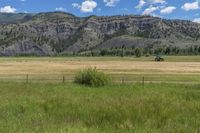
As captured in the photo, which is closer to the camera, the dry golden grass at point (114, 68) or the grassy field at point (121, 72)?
the grassy field at point (121, 72)

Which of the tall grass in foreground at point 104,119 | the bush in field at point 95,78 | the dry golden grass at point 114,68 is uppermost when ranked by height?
the tall grass in foreground at point 104,119

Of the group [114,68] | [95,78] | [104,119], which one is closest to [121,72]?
[114,68]

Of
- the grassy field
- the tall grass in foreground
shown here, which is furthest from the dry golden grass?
the tall grass in foreground

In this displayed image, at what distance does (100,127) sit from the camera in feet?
38.6

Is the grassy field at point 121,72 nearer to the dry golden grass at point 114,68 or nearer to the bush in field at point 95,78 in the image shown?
the dry golden grass at point 114,68

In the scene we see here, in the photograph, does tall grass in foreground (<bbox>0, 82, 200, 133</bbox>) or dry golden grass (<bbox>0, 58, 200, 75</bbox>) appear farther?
dry golden grass (<bbox>0, 58, 200, 75</bbox>)

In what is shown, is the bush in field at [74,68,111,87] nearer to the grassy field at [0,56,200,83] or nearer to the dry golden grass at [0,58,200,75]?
the grassy field at [0,56,200,83]

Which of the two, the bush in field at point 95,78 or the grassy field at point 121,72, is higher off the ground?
the bush in field at point 95,78

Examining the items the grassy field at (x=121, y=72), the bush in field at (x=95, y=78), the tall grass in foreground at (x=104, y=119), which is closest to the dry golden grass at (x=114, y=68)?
the grassy field at (x=121, y=72)

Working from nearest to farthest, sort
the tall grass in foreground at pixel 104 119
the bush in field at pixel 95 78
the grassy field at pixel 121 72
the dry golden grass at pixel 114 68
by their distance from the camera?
the tall grass in foreground at pixel 104 119, the bush in field at pixel 95 78, the grassy field at pixel 121 72, the dry golden grass at pixel 114 68

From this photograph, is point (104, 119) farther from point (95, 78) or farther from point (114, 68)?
point (114, 68)

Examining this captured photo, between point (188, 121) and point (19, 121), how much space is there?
509 centimetres

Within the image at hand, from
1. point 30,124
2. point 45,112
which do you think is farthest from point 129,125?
point 45,112

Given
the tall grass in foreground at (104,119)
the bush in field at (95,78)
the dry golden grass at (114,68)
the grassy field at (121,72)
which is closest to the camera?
the tall grass in foreground at (104,119)
